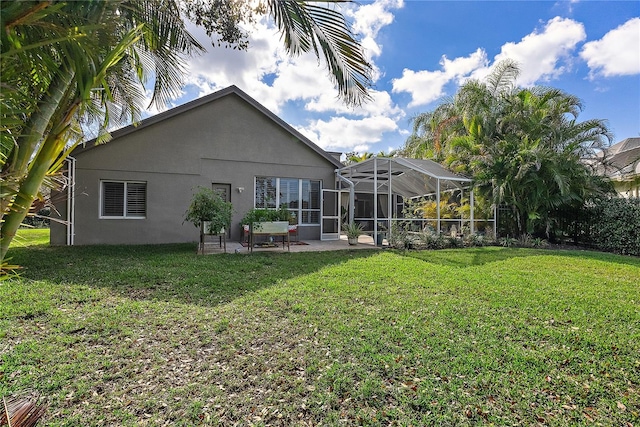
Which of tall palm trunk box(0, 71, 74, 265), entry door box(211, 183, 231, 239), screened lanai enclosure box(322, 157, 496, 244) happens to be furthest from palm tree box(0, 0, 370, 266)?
entry door box(211, 183, 231, 239)

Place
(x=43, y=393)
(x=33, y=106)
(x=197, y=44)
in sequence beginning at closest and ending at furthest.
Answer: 1. (x=33, y=106)
2. (x=43, y=393)
3. (x=197, y=44)

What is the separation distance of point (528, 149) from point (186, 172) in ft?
47.7

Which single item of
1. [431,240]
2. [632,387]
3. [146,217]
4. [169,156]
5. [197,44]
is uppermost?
[197,44]

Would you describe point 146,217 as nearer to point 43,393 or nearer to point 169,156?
point 169,156

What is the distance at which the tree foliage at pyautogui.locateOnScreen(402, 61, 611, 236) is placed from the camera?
12.9 m

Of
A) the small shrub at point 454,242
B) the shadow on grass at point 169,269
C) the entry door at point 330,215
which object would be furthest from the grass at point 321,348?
the entry door at point 330,215

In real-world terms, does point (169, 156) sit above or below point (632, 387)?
above

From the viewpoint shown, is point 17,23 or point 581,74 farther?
point 581,74

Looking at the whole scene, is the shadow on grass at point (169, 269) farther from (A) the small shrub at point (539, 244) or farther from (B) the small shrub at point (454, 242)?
(A) the small shrub at point (539, 244)

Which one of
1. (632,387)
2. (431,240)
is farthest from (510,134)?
(632,387)

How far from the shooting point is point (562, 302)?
18.3 feet

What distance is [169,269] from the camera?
7625mm

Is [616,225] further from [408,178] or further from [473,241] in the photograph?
[408,178]

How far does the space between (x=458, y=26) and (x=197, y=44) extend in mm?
10451
